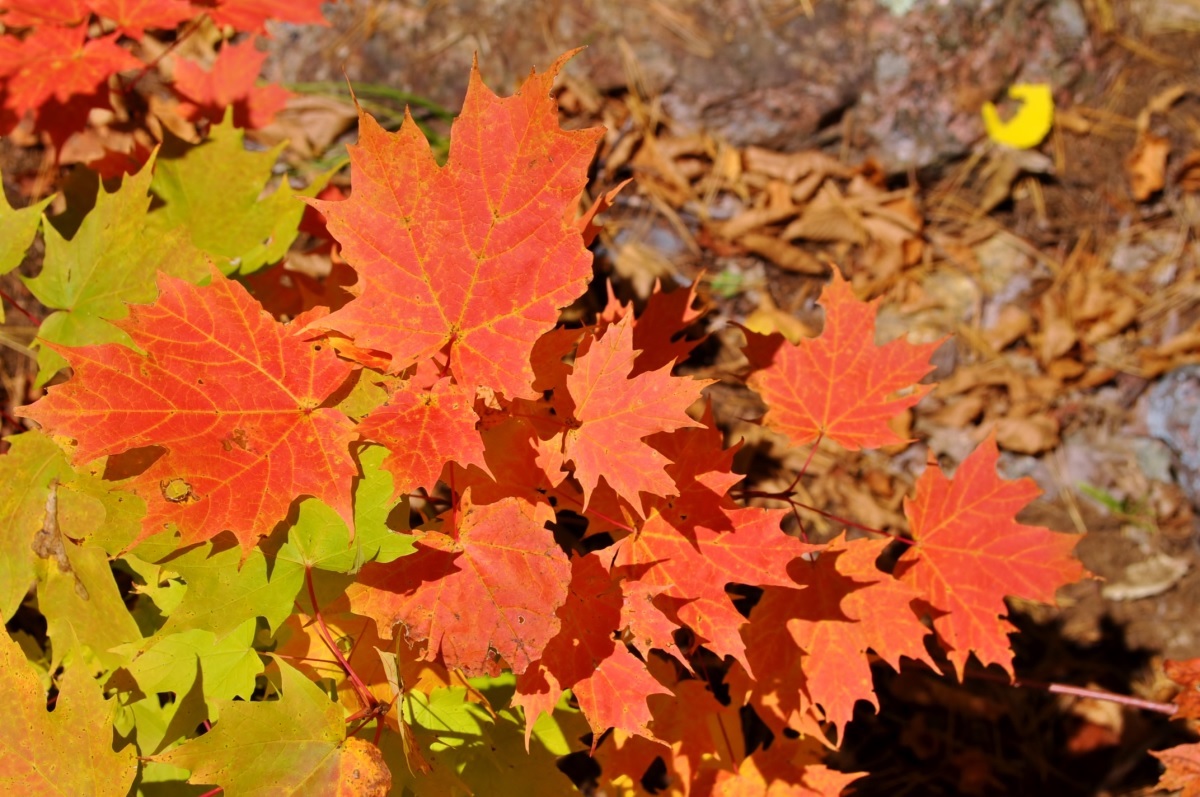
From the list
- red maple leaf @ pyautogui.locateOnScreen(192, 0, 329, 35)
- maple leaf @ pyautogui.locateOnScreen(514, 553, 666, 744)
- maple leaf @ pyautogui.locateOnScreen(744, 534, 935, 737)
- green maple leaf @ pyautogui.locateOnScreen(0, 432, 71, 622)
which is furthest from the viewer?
red maple leaf @ pyautogui.locateOnScreen(192, 0, 329, 35)

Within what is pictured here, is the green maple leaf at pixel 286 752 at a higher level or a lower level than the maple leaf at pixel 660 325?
lower

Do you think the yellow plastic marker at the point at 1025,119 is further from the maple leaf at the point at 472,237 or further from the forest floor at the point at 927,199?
the maple leaf at the point at 472,237

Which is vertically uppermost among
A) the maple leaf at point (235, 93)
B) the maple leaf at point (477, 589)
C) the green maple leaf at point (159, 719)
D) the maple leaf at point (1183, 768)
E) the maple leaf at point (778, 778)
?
the maple leaf at point (235, 93)

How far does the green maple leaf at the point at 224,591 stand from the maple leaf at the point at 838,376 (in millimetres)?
913

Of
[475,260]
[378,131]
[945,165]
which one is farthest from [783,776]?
[945,165]

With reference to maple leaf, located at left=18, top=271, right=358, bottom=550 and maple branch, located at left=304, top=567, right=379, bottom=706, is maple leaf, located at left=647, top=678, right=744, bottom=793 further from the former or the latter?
maple leaf, located at left=18, top=271, right=358, bottom=550

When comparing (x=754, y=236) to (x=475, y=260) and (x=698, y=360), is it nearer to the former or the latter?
(x=698, y=360)

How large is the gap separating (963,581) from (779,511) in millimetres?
570

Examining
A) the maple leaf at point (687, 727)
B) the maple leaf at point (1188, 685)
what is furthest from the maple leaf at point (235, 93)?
the maple leaf at point (1188, 685)

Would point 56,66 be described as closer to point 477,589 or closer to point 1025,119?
point 477,589

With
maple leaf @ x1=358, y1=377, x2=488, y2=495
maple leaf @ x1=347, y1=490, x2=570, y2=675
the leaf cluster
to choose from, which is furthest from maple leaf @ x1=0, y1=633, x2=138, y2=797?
maple leaf @ x1=358, y1=377, x2=488, y2=495

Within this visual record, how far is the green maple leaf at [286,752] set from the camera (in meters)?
1.10

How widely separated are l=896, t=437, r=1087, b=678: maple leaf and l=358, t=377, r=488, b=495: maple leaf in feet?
3.07

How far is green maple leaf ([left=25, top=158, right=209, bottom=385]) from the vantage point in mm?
1407
